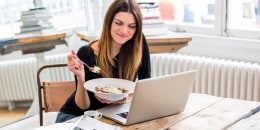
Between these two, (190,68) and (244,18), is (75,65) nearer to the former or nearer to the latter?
(190,68)

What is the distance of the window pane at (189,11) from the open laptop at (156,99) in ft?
5.01

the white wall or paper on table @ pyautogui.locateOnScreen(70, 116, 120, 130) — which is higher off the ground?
the white wall

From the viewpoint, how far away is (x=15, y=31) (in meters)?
2.72

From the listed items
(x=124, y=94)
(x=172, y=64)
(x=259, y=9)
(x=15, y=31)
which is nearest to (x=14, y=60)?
Result: (x=15, y=31)

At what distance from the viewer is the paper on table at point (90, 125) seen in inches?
48.3

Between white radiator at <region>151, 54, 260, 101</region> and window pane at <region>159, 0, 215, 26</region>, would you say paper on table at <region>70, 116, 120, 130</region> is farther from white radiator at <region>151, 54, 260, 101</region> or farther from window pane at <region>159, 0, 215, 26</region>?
window pane at <region>159, 0, 215, 26</region>

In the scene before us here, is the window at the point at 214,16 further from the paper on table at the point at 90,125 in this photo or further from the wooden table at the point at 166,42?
the paper on table at the point at 90,125

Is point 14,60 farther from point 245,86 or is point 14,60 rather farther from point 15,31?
point 245,86

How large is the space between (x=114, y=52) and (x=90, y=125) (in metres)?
0.57

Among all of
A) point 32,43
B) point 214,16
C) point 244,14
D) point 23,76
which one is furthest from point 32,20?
point 244,14

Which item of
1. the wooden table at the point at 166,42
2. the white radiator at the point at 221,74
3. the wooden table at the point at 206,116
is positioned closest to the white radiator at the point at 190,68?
the white radiator at the point at 221,74

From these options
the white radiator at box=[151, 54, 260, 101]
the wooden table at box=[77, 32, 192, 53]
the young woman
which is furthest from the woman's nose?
the white radiator at box=[151, 54, 260, 101]

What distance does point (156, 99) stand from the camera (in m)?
1.28

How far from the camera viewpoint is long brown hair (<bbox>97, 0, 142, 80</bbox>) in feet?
5.46
